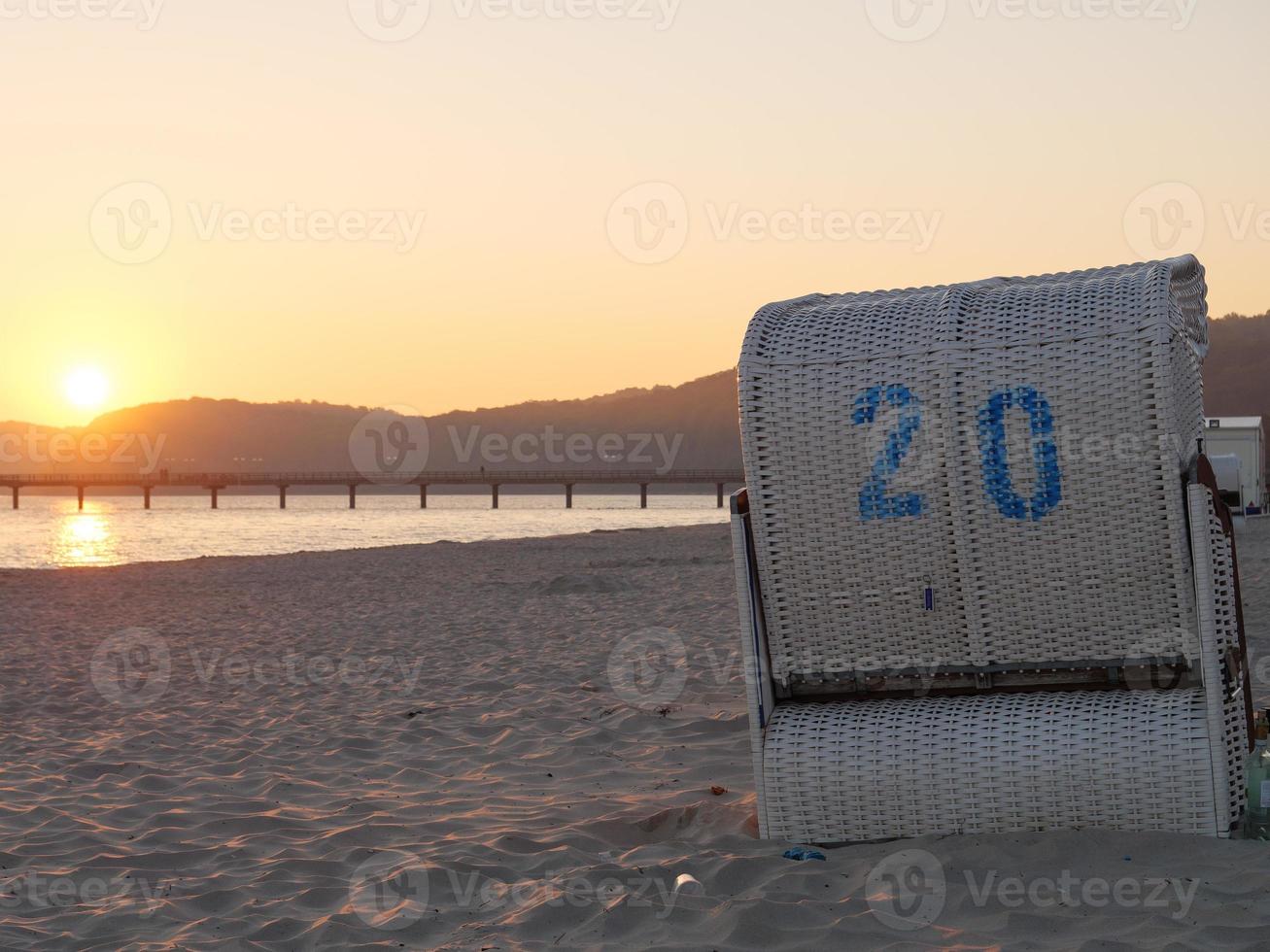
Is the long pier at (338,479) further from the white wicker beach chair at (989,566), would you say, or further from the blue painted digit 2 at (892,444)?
the blue painted digit 2 at (892,444)

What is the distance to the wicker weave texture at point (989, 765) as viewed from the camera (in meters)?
3.62

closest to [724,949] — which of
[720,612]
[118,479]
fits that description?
[720,612]

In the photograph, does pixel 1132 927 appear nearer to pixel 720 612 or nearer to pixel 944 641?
pixel 944 641

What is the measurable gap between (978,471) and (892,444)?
275 mm

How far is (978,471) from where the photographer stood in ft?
12.3

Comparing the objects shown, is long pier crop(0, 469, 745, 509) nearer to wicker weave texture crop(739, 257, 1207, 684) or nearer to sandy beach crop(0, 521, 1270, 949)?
sandy beach crop(0, 521, 1270, 949)

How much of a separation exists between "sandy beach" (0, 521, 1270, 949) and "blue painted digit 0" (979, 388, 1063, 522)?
37.1 inches

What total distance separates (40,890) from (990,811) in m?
3.00

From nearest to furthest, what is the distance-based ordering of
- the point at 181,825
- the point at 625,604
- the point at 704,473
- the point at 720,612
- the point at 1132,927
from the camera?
1. the point at 1132,927
2. the point at 181,825
3. the point at 720,612
4. the point at 625,604
5. the point at 704,473

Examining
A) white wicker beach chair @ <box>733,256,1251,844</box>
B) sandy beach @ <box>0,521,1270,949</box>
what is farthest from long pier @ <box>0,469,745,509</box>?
white wicker beach chair @ <box>733,256,1251,844</box>

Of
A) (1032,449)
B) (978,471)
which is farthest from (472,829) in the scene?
(1032,449)

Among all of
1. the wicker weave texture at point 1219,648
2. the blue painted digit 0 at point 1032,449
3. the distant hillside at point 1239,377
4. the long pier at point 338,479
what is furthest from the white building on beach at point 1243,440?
the distant hillside at point 1239,377

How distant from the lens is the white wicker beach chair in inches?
142

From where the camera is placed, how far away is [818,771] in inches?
155
